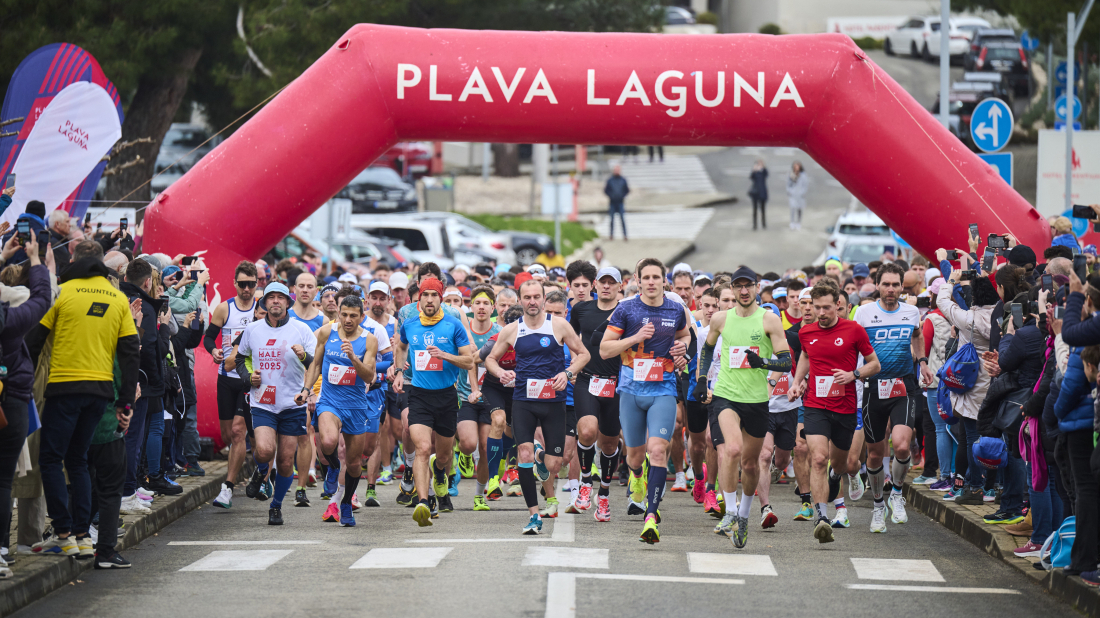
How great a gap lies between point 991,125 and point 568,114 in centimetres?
632

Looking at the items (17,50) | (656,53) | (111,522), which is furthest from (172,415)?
(17,50)

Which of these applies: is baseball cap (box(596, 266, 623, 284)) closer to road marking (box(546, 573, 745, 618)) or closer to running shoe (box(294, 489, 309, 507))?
running shoe (box(294, 489, 309, 507))

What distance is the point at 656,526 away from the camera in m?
10.0

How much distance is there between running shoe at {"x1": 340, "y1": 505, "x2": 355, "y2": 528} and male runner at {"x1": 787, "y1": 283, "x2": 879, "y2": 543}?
3444 millimetres

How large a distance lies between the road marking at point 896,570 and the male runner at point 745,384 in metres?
0.98

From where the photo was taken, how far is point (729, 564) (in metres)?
9.37

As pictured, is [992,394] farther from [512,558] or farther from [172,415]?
[172,415]

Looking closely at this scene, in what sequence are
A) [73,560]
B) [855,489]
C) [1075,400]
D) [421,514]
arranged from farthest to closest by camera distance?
[855,489]
[421,514]
[73,560]
[1075,400]

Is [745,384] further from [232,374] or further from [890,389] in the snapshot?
[232,374]

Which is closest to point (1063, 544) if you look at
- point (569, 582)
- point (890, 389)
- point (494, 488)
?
point (890, 389)

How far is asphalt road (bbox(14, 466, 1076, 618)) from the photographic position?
7832 mm

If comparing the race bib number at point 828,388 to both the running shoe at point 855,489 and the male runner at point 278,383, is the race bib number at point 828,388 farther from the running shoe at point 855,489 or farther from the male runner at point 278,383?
the male runner at point 278,383

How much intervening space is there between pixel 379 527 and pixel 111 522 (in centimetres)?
252

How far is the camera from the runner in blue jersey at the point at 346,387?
11.3 m
